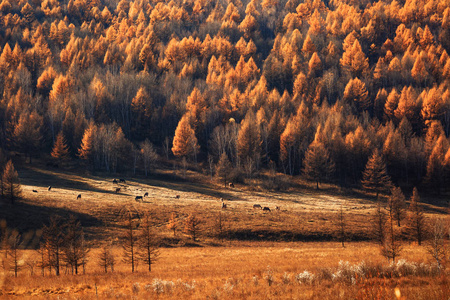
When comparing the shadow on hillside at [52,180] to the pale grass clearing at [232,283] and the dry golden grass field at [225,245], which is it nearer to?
the dry golden grass field at [225,245]

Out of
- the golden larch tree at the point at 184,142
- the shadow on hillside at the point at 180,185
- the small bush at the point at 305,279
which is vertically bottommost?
the shadow on hillside at the point at 180,185

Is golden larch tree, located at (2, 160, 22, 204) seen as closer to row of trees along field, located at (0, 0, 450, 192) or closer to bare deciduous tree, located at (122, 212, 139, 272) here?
bare deciduous tree, located at (122, 212, 139, 272)

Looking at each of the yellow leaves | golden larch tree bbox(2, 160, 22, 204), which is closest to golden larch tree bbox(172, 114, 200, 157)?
golden larch tree bbox(2, 160, 22, 204)

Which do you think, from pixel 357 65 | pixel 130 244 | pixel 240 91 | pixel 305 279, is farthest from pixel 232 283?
pixel 357 65

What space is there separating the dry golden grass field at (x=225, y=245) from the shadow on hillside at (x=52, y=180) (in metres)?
0.22

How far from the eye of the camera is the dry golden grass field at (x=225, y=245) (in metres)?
16.4

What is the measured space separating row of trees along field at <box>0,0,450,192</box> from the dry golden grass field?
1312cm

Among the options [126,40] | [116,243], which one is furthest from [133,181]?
[126,40]

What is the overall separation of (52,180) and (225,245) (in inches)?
1932

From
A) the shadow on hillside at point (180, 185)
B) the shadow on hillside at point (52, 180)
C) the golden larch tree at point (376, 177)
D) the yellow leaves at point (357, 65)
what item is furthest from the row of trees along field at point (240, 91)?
the shadow on hillside at point (52, 180)

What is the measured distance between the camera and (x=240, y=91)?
12500cm

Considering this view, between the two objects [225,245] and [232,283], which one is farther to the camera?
[225,245]

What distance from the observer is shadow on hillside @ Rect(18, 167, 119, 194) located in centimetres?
6606

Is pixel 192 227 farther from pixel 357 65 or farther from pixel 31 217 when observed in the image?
pixel 357 65
